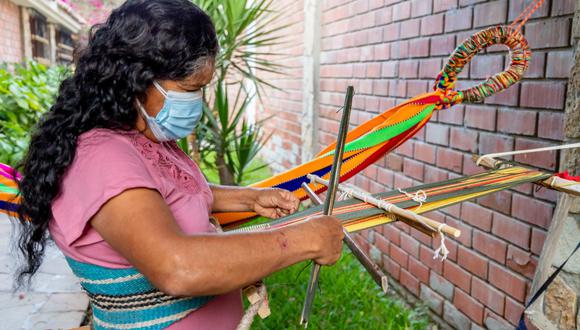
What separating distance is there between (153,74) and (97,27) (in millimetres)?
213

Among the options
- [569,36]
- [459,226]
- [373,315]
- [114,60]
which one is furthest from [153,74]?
[373,315]

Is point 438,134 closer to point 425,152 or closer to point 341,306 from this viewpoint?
point 425,152

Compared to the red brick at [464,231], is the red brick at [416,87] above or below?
above

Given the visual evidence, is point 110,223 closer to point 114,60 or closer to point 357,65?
point 114,60

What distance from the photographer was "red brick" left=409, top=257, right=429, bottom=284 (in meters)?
2.82

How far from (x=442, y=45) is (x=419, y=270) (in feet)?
4.20

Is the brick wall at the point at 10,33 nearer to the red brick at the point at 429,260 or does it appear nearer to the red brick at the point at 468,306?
the red brick at the point at 429,260

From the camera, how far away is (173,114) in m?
1.25

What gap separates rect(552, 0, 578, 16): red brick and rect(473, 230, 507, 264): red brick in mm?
975

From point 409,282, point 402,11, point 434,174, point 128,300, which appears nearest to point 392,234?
point 409,282

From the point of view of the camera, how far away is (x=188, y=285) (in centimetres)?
98

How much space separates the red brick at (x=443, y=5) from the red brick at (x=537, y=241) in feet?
3.84

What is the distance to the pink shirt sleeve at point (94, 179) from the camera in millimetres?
1011

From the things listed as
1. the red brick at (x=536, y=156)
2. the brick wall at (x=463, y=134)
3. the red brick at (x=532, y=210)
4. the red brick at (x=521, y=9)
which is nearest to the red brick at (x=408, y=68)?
the brick wall at (x=463, y=134)
